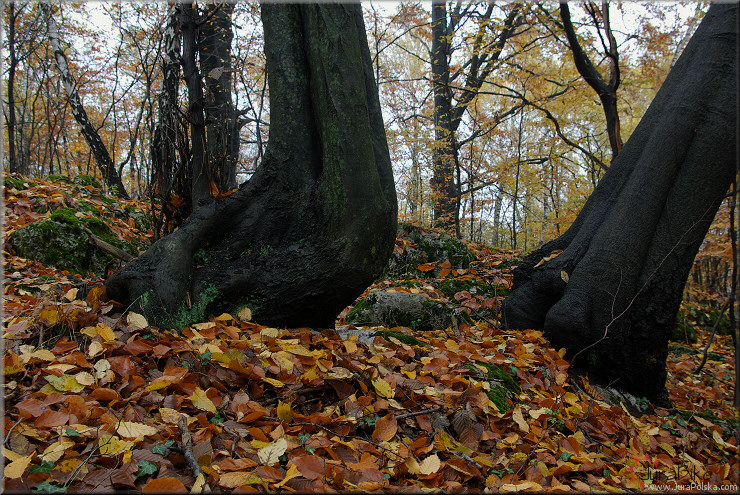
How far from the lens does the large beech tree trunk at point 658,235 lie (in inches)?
131

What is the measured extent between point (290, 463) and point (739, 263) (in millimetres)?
2235

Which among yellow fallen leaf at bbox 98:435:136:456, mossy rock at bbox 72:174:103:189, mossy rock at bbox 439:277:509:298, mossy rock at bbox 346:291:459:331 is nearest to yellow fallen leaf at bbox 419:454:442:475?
yellow fallen leaf at bbox 98:435:136:456

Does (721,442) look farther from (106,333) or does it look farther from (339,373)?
(106,333)

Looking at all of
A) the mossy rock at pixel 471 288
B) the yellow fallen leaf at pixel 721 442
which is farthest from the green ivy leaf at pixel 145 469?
the mossy rock at pixel 471 288

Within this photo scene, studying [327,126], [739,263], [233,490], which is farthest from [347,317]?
[739,263]

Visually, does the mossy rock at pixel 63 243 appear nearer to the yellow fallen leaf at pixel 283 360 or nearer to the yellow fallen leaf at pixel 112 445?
the yellow fallen leaf at pixel 283 360

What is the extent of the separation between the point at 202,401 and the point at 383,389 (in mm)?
890

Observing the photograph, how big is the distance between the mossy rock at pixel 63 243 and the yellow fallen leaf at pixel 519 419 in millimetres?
→ 4541

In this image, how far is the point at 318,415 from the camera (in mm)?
1896

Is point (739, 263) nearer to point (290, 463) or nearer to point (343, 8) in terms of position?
point (290, 463)

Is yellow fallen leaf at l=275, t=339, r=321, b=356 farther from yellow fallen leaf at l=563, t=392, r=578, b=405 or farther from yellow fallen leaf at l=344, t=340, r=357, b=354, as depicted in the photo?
yellow fallen leaf at l=563, t=392, r=578, b=405

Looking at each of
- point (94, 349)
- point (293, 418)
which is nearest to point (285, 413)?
point (293, 418)

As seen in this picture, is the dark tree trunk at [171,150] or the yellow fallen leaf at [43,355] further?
the dark tree trunk at [171,150]

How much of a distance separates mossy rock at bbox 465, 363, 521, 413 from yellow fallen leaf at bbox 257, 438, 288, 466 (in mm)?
1303
